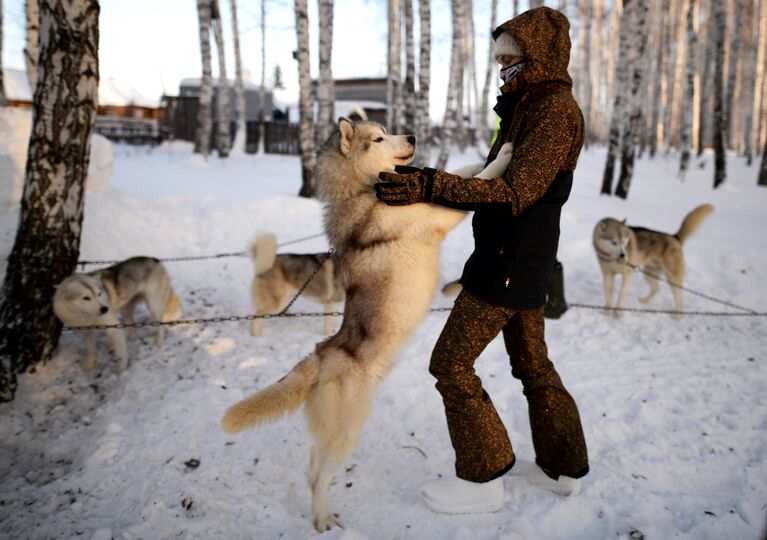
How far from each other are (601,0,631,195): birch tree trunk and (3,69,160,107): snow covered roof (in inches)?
1067

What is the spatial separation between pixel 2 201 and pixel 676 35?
3055 cm

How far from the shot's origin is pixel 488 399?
241 centimetres

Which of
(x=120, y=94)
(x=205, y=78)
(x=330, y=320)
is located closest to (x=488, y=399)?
(x=330, y=320)

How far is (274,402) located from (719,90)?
50.9ft

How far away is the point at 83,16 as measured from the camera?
→ 147 inches

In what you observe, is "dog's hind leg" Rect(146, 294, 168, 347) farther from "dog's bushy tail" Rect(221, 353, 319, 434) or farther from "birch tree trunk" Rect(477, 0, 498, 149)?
"birch tree trunk" Rect(477, 0, 498, 149)

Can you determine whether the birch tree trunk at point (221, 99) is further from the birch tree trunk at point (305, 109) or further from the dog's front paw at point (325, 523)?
the dog's front paw at point (325, 523)

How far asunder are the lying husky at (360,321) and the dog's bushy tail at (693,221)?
16.0ft

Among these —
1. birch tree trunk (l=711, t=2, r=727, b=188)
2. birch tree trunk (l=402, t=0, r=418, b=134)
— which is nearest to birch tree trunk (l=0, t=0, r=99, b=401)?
birch tree trunk (l=402, t=0, r=418, b=134)

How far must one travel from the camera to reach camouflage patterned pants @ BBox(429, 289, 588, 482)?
7.38 feet

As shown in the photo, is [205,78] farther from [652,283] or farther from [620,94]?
[652,283]

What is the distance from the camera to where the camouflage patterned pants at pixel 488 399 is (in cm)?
225

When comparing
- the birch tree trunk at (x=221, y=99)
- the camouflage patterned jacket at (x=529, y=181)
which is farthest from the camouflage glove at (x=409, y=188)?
the birch tree trunk at (x=221, y=99)

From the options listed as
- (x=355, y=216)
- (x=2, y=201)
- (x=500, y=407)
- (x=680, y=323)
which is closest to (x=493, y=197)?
(x=355, y=216)
